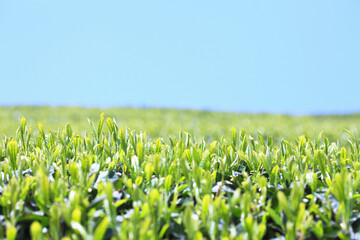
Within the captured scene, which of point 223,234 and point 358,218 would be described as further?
point 358,218

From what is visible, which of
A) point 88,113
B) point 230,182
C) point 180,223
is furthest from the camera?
point 88,113

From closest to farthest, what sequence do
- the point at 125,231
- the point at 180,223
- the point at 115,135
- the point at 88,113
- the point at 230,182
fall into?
the point at 125,231
the point at 180,223
the point at 230,182
the point at 115,135
the point at 88,113

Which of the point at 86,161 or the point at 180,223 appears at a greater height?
the point at 86,161

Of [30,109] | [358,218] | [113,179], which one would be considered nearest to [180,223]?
[113,179]

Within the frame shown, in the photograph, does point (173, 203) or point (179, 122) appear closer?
point (173, 203)

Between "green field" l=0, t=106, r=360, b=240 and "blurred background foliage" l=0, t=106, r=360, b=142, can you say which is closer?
"green field" l=0, t=106, r=360, b=240

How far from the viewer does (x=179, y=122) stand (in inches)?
547

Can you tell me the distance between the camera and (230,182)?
230 centimetres

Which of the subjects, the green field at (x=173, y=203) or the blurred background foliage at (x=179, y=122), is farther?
the blurred background foliage at (x=179, y=122)

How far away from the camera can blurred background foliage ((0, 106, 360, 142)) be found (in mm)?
10734

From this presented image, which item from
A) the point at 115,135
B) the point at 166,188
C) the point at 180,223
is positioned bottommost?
the point at 180,223

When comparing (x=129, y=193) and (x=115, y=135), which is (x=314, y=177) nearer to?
(x=129, y=193)

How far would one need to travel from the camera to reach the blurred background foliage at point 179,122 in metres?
10.7

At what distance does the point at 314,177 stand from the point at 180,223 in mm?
910
